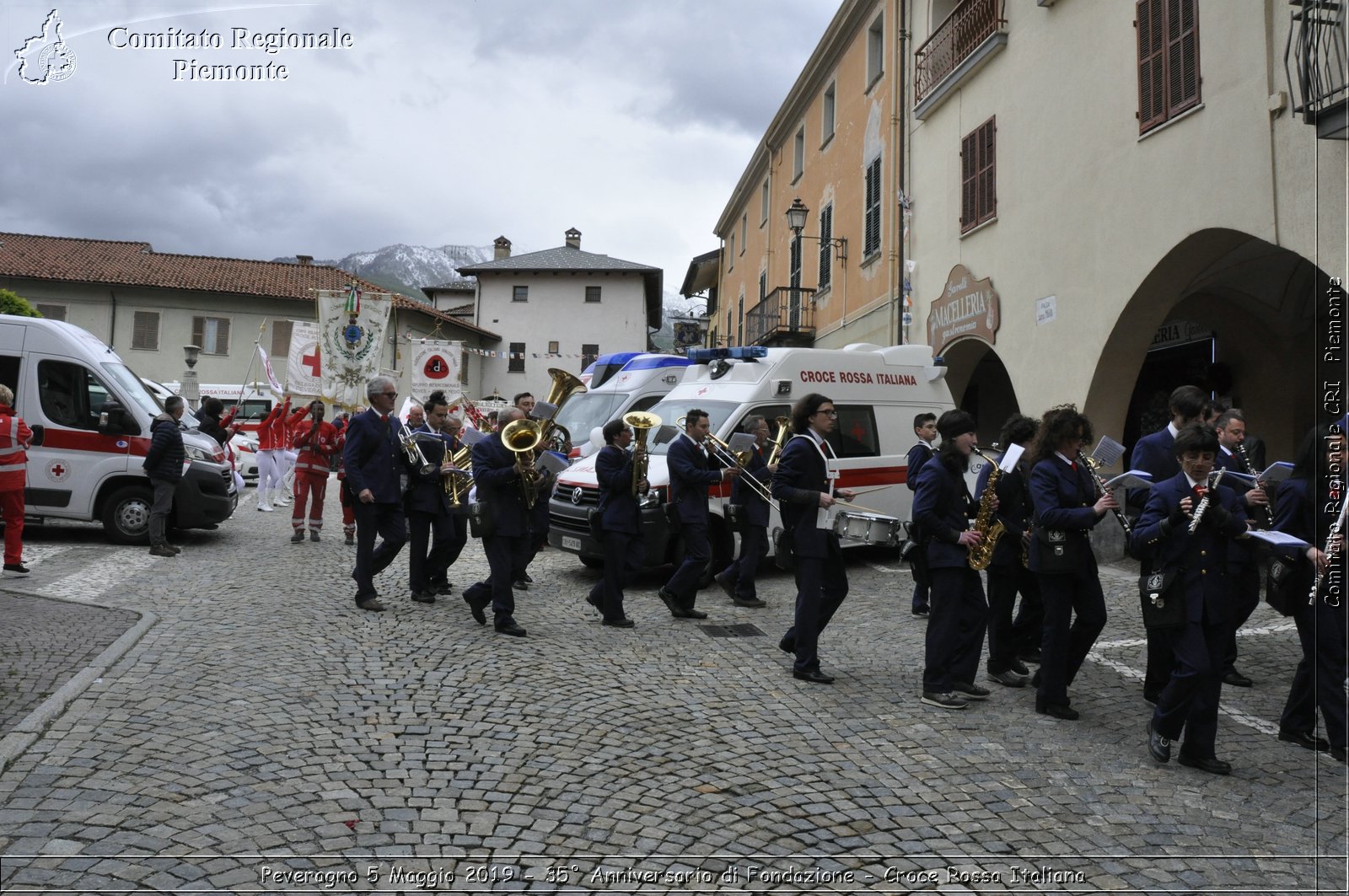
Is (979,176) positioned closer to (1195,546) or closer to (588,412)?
(588,412)

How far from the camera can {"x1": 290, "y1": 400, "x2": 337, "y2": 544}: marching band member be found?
1298 centimetres

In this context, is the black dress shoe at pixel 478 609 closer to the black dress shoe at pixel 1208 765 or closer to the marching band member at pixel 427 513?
the marching band member at pixel 427 513

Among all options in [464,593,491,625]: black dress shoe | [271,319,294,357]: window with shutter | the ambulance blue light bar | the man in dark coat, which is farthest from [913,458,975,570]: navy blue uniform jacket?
[271,319,294,357]: window with shutter

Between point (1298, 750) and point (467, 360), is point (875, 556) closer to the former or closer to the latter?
point (1298, 750)

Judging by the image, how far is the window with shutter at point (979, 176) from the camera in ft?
48.2

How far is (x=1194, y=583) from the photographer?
5.01 meters

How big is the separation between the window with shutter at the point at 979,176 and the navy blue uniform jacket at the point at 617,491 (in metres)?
8.68

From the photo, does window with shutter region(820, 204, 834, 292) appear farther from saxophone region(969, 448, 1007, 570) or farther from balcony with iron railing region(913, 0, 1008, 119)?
saxophone region(969, 448, 1007, 570)

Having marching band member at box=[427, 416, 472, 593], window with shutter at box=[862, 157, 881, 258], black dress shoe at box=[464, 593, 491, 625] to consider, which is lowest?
black dress shoe at box=[464, 593, 491, 625]

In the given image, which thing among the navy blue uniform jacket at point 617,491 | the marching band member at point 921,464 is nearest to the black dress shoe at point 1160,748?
the marching band member at point 921,464

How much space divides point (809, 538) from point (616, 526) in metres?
2.13

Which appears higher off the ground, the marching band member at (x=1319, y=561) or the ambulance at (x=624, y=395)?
the ambulance at (x=624, y=395)

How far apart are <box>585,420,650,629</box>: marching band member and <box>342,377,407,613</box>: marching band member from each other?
1.76 metres

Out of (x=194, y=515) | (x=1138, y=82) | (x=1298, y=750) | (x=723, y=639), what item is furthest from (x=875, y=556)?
(x=194, y=515)
